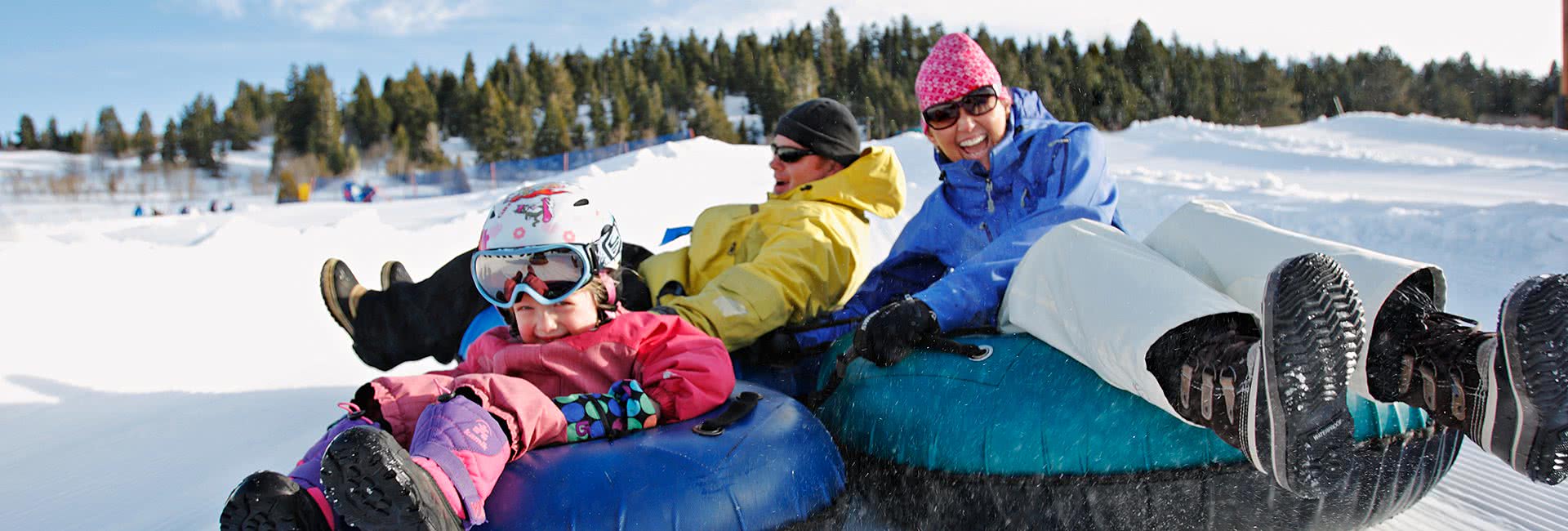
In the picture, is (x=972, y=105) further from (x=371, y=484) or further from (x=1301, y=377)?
(x=371, y=484)

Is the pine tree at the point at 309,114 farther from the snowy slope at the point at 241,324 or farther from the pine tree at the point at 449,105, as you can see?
the snowy slope at the point at 241,324

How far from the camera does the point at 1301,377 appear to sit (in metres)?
1.42

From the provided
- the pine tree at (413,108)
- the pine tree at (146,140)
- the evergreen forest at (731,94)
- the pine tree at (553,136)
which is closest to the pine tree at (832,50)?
the evergreen forest at (731,94)

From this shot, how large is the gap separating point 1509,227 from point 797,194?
492 cm

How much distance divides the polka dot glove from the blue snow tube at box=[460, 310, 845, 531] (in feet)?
0.11

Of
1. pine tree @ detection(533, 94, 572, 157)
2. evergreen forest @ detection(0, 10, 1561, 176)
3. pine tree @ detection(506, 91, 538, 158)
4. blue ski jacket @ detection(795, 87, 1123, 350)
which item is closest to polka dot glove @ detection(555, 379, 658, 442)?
blue ski jacket @ detection(795, 87, 1123, 350)

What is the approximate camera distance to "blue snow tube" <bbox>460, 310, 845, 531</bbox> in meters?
1.71

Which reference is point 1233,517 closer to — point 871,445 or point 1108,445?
point 1108,445

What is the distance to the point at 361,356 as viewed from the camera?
326 cm

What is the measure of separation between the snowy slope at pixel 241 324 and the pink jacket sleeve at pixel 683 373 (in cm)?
120

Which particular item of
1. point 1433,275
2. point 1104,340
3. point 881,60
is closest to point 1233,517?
point 1104,340

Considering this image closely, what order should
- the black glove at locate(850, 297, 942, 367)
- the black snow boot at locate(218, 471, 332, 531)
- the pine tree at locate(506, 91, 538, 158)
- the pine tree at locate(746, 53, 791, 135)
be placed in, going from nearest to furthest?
the black snow boot at locate(218, 471, 332, 531) < the black glove at locate(850, 297, 942, 367) < the pine tree at locate(506, 91, 538, 158) < the pine tree at locate(746, 53, 791, 135)

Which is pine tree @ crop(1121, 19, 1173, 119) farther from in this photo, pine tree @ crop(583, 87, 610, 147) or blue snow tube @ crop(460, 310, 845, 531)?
blue snow tube @ crop(460, 310, 845, 531)

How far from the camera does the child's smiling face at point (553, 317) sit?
2.22m
